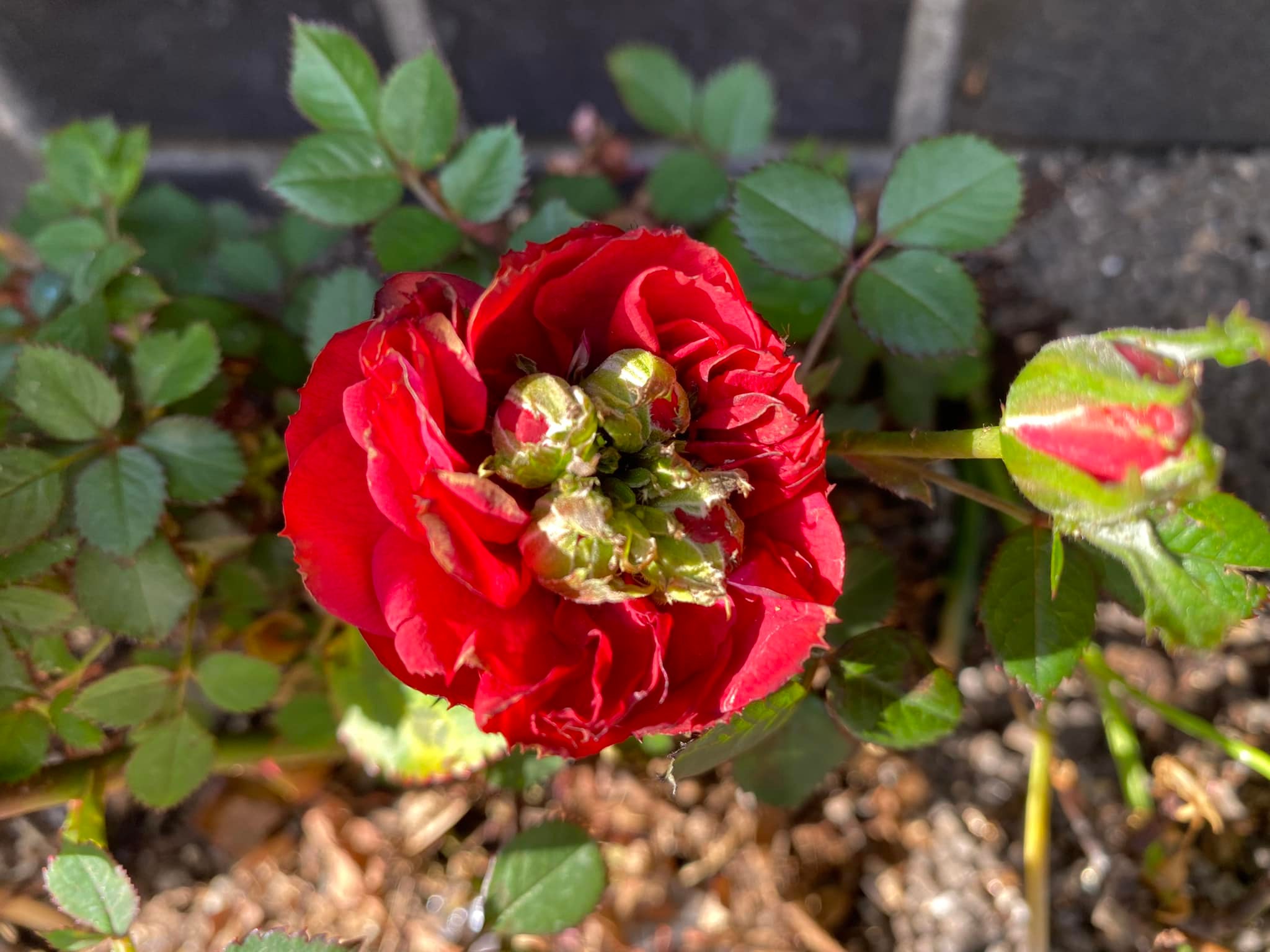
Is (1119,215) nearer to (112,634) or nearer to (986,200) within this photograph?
(986,200)

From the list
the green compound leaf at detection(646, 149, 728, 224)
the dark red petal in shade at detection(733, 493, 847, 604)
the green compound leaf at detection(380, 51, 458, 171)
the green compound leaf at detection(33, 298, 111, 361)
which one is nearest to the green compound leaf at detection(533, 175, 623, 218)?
the green compound leaf at detection(646, 149, 728, 224)

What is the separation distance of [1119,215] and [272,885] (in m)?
1.23

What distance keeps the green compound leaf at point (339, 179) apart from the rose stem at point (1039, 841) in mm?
677

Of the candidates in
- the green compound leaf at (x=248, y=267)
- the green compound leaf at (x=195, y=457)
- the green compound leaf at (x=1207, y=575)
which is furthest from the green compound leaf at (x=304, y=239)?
the green compound leaf at (x=1207, y=575)

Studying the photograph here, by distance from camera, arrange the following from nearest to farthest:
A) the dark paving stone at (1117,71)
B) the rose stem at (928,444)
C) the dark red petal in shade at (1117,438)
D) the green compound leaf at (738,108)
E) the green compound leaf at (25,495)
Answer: the dark red petal in shade at (1117,438), the rose stem at (928,444), the green compound leaf at (25,495), the green compound leaf at (738,108), the dark paving stone at (1117,71)

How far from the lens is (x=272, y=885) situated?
0.92m

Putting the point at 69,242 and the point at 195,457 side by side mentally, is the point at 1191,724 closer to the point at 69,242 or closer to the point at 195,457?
the point at 195,457

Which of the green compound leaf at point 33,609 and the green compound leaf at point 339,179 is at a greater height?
the green compound leaf at point 339,179

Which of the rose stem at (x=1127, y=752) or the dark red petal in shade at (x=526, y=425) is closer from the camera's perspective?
the dark red petal in shade at (x=526, y=425)


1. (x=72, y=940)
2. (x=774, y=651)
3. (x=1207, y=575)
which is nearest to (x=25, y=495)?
(x=72, y=940)

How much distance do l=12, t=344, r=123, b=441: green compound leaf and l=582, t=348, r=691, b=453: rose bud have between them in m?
0.36

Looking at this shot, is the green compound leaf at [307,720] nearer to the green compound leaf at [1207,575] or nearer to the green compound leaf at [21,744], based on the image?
the green compound leaf at [21,744]

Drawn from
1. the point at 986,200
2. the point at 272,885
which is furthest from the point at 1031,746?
the point at 272,885

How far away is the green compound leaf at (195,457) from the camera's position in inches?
→ 23.7
